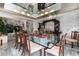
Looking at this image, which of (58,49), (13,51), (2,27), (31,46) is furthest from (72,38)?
(2,27)

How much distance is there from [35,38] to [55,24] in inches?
13.5

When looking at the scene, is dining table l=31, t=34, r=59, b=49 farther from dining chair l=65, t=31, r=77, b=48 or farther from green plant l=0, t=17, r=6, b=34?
green plant l=0, t=17, r=6, b=34

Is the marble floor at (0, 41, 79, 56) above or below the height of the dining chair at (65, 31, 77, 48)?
below

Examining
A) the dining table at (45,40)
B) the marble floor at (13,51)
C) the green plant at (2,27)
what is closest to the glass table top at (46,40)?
the dining table at (45,40)

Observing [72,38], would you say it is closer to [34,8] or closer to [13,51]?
[34,8]

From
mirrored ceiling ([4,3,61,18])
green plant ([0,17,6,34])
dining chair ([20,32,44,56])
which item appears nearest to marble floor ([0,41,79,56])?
dining chair ([20,32,44,56])

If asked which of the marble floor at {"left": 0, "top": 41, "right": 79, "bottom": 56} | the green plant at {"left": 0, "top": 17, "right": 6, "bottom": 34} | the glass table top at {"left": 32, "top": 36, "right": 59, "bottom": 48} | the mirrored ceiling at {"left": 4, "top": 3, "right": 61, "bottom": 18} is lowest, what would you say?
the marble floor at {"left": 0, "top": 41, "right": 79, "bottom": 56}

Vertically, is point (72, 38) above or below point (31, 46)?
above

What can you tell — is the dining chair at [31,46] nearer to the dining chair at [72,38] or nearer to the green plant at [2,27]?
the green plant at [2,27]

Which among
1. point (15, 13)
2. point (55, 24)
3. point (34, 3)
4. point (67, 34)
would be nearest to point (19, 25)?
point (15, 13)

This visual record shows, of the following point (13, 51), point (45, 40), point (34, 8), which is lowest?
point (13, 51)

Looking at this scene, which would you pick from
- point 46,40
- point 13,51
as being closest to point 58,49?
point 46,40

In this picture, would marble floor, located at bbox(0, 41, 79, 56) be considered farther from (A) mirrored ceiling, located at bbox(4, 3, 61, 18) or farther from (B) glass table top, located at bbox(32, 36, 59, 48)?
(A) mirrored ceiling, located at bbox(4, 3, 61, 18)

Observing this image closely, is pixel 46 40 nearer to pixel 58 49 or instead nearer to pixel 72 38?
pixel 58 49
